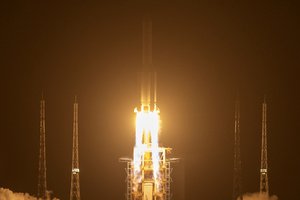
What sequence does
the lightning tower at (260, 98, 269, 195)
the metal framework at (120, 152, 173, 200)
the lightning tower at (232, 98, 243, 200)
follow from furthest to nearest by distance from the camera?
1. the lightning tower at (260, 98, 269, 195)
2. the lightning tower at (232, 98, 243, 200)
3. the metal framework at (120, 152, 173, 200)

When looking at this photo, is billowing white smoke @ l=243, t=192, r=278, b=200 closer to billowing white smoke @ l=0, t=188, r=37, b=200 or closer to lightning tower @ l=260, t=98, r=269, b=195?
lightning tower @ l=260, t=98, r=269, b=195

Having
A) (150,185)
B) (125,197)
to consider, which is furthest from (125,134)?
(150,185)

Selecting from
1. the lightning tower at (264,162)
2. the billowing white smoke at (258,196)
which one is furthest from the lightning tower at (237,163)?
the lightning tower at (264,162)

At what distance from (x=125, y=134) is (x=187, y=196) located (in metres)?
3.30

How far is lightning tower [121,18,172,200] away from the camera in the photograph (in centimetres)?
3894

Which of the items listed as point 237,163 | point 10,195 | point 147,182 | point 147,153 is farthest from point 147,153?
point 10,195

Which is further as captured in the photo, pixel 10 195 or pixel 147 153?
pixel 10 195

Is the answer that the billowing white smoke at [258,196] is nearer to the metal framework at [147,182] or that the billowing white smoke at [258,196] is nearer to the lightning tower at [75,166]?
the metal framework at [147,182]

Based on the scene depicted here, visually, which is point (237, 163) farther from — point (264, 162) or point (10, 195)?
point (10, 195)

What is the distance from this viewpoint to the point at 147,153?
128 ft

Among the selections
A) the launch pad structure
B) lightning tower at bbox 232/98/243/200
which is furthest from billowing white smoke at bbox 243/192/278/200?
the launch pad structure

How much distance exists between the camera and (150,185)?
38.9 meters

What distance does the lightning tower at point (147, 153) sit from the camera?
128ft

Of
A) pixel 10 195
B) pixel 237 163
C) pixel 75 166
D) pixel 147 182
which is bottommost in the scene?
pixel 10 195
